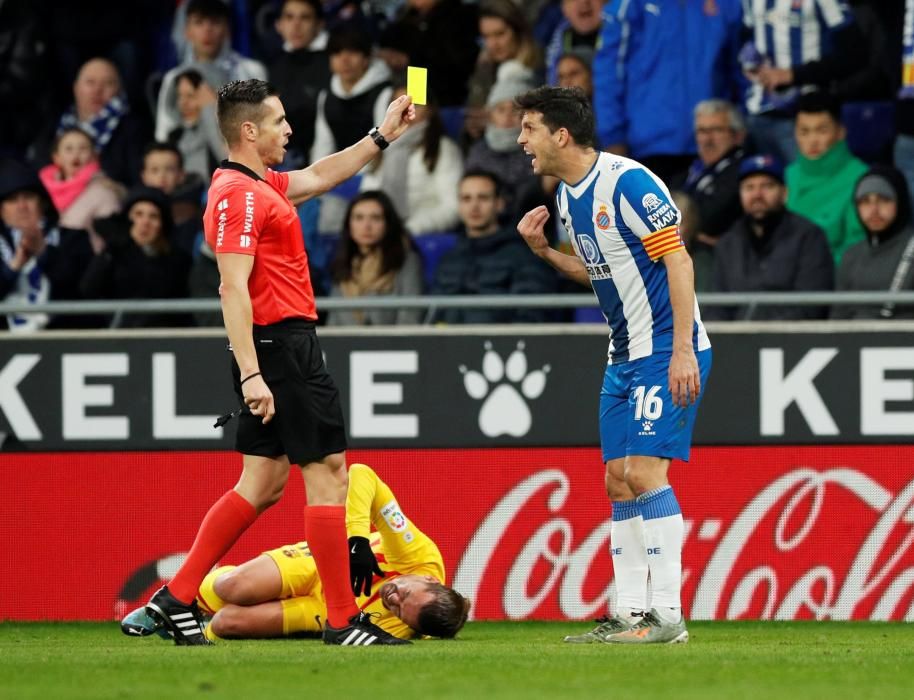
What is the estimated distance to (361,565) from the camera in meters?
7.30

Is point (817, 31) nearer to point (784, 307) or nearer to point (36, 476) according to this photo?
point (784, 307)

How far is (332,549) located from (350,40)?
18.2 ft

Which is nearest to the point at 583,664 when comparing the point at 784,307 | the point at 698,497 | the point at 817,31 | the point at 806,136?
the point at 698,497

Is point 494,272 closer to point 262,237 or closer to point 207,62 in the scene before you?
point 207,62

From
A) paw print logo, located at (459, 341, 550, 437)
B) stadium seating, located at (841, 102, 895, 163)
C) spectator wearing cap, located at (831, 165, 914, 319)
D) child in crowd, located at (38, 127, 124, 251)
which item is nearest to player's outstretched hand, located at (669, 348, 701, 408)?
paw print logo, located at (459, 341, 550, 437)

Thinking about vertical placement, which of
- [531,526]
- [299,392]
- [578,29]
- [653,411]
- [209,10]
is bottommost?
[531,526]

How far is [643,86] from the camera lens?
11.4 metres

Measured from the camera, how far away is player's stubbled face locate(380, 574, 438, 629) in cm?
746

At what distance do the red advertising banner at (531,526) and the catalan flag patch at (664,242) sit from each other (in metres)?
2.57

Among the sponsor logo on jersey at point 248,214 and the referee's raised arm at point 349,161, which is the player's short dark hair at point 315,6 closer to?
the referee's raised arm at point 349,161

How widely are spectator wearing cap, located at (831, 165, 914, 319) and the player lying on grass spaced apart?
3251mm

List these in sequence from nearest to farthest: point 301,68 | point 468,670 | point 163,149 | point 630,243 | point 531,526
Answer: point 468,670 → point 630,243 → point 531,526 → point 163,149 → point 301,68

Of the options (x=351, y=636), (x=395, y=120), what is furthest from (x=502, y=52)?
(x=351, y=636)

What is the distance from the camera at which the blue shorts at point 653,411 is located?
707 centimetres
